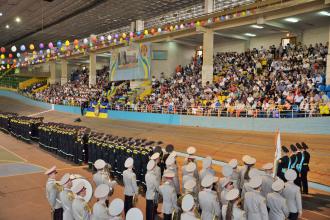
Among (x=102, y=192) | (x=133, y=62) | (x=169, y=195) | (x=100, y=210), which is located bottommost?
(x=169, y=195)

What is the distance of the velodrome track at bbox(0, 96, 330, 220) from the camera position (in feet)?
27.6

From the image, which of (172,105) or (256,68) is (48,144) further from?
(256,68)

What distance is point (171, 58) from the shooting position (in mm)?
31453

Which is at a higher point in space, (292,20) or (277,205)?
(292,20)

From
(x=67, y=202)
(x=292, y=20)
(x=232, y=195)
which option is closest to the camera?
(x=232, y=195)

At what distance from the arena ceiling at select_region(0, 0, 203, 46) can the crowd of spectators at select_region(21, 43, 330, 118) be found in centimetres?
585

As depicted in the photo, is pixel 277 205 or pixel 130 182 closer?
pixel 277 205

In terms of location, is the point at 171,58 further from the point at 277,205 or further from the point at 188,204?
the point at 188,204

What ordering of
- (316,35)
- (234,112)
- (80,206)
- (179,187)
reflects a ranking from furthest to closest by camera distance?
(316,35), (234,112), (179,187), (80,206)

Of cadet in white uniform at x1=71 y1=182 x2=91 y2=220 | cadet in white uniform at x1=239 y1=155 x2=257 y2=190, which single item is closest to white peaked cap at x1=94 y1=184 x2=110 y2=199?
cadet in white uniform at x1=71 y1=182 x2=91 y2=220

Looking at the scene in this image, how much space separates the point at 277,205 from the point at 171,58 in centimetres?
2691

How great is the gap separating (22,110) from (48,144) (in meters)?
28.2

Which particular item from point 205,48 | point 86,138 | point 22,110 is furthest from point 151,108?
point 22,110

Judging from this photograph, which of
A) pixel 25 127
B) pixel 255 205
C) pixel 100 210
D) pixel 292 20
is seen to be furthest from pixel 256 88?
pixel 100 210
